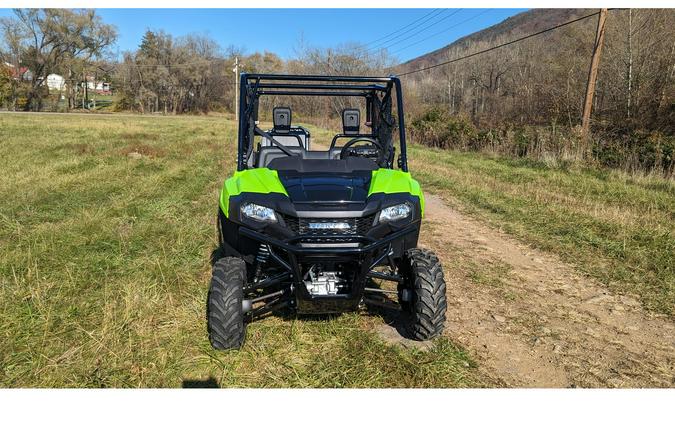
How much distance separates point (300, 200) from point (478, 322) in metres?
1.78

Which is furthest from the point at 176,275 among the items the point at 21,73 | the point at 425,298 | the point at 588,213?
the point at 21,73

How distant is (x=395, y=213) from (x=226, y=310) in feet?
4.15

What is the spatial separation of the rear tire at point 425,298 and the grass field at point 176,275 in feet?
0.53

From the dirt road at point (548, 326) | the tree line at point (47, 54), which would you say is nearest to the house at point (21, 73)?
the tree line at point (47, 54)

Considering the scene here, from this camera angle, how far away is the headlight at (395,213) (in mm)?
3109

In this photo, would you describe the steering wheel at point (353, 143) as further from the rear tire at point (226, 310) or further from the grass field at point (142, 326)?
the rear tire at point (226, 310)

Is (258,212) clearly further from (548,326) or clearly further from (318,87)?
(548,326)

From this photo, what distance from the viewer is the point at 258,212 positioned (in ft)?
10.1

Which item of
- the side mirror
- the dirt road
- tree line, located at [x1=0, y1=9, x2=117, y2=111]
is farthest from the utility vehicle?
tree line, located at [x1=0, y1=9, x2=117, y2=111]

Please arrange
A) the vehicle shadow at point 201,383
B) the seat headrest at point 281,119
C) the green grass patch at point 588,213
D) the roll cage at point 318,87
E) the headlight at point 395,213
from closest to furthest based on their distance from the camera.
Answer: the vehicle shadow at point 201,383 → the headlight at point 395,213 → the roll cage at point 318,87 → the green grass patch at point 588,213 → the seat headrest at point 281,119

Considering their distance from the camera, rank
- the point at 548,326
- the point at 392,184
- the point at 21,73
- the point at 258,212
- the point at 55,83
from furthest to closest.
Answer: the point at 55,83, the point at 21,73, the point at 548,326, the point at 392,184, the point at 258,212

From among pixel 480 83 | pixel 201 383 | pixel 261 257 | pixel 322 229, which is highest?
pixel 480 83

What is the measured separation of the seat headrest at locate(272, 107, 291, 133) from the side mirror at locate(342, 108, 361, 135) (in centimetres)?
73

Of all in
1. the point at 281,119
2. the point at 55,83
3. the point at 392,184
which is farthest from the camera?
the point at 55,83
